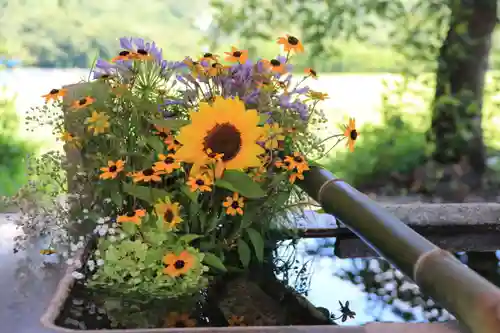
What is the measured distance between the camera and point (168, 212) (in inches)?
26.2

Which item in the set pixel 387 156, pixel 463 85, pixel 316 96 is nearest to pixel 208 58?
pixel 316 96

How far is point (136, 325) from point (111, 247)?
10 cm

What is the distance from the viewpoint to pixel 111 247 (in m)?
0.66

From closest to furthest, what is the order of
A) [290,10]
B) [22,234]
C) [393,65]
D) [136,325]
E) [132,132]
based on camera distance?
[136,325]
[132,132]
[22,234]
[290,10]
[393,65]

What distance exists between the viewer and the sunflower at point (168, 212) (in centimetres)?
66

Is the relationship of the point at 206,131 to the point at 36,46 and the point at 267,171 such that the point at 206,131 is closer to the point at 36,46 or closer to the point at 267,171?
the point at 267,171

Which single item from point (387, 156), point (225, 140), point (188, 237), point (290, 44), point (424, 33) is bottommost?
point (387, 156)

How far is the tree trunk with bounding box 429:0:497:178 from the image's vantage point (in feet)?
6.68

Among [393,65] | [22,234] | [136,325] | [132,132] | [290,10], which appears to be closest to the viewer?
[136,325]

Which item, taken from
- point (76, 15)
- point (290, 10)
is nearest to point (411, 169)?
point (290, 10)

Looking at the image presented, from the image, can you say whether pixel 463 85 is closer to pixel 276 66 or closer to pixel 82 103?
pixel 276 66

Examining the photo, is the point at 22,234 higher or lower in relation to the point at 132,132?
lower

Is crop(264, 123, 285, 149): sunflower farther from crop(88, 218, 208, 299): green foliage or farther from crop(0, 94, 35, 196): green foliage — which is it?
crop(0, 94, 35, 196): green foliage

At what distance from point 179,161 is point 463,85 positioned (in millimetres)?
1699
